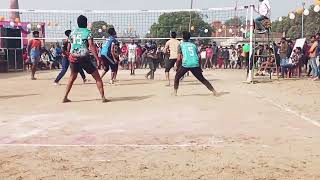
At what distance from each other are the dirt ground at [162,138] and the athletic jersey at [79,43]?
0.98m

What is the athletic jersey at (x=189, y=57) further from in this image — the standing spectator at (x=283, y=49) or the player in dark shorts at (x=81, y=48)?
the standing spectator at (x=283, y=49)

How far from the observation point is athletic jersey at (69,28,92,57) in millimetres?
10125

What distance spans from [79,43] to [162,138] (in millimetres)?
4256

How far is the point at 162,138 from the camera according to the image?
6.48 meters

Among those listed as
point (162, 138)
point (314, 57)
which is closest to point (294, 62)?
point (314, 57)

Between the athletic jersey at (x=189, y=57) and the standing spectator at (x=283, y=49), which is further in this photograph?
the standing spectator at (x=283, y=49)

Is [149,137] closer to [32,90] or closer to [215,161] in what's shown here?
[215,161]

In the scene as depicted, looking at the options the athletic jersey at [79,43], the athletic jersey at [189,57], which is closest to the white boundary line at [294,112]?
the athletic jersey at [189,57]

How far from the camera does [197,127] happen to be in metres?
7.26

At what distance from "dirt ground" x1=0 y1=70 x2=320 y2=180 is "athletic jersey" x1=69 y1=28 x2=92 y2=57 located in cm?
98

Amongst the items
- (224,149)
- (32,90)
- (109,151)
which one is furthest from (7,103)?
(224,149)

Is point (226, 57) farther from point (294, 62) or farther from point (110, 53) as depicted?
point (110, 53)

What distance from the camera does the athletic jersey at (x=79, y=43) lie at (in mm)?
10125

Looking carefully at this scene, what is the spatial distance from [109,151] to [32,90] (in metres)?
8.16
